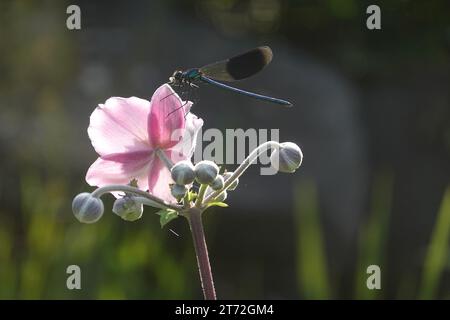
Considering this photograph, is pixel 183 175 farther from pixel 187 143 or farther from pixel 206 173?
pixel 187 143

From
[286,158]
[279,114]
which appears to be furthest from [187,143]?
[279,114]

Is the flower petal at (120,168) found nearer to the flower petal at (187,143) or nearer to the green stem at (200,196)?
the flower petal at (187,143)

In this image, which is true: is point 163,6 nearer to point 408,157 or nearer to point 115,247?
point 408,157

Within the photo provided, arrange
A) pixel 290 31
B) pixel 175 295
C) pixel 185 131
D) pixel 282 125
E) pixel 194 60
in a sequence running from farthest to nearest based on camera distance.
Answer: pixel 290 31 → pixel 194 60 → pixel 282 125 → pixel 175 295 → pixel 185 131

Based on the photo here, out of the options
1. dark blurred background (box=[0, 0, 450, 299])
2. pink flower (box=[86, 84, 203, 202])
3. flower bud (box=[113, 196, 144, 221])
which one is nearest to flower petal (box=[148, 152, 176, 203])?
pink flower (box=[86, 84, 203, 202])

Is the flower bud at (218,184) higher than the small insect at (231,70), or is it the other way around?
the small insect at (231,70)

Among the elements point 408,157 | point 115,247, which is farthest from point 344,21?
point 115,247

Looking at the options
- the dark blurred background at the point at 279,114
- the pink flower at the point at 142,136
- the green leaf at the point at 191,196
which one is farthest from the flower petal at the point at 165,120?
the dark blurred background at the point at 279,114
